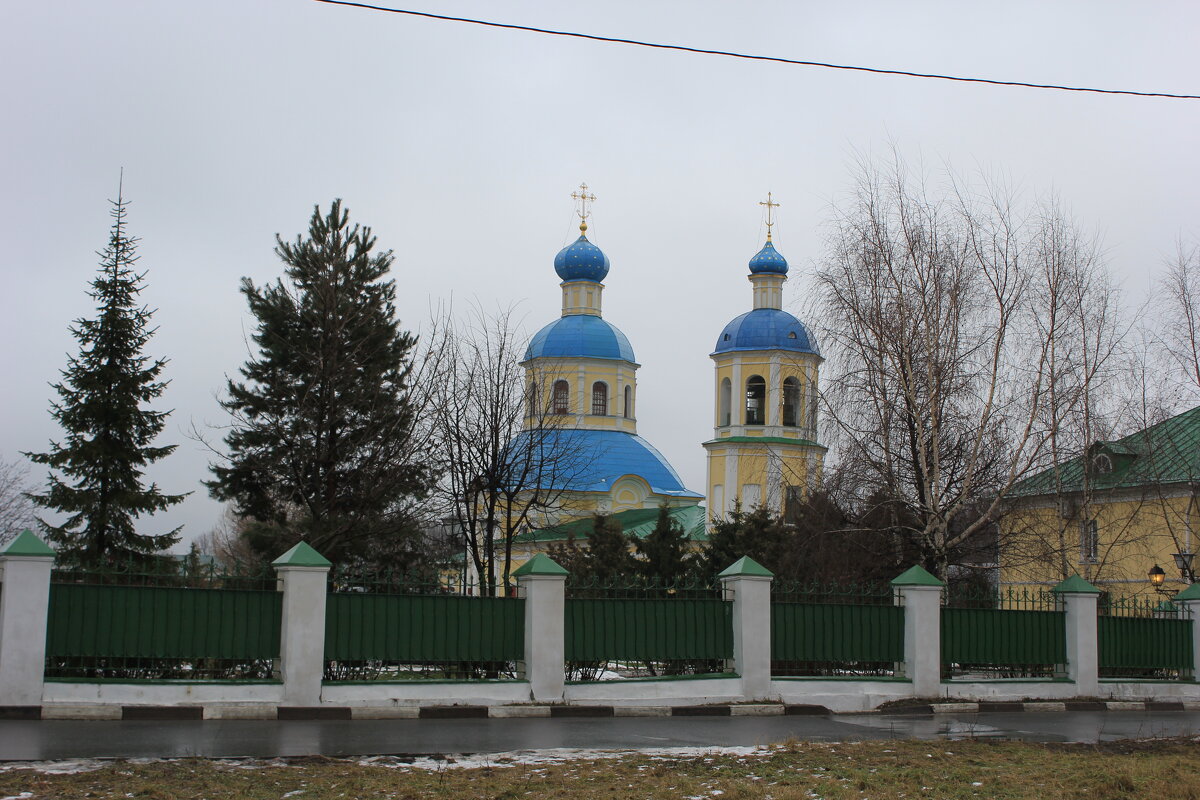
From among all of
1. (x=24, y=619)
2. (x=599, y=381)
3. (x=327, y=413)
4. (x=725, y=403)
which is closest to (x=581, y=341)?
(x=599, y=381)

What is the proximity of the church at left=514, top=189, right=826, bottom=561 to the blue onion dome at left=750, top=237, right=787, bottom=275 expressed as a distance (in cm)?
4

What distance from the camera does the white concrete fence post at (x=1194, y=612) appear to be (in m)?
19.6

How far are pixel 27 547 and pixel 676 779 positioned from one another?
7.77m

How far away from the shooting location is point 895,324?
68.8 ft

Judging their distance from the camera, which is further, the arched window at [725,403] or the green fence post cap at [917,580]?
the arched window at [725,403]

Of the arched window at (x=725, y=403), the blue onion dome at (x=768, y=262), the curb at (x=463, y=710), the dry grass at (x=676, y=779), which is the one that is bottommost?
the curb at (x=463, y=710)

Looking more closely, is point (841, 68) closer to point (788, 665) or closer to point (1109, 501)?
point (788, 665)

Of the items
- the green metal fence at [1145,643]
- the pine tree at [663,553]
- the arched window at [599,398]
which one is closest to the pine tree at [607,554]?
the pine tree at [663,553]

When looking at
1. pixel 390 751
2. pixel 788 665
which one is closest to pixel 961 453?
pixel 788 665

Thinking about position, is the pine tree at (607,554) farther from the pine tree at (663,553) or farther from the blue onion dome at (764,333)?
the blue onion dome at (764,333)

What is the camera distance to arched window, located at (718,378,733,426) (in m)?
46.1

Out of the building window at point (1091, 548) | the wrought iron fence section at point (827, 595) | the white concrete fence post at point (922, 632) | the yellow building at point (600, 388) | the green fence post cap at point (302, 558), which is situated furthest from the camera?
the yellow building at point (600, 388)

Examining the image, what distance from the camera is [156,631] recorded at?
44.5 feet

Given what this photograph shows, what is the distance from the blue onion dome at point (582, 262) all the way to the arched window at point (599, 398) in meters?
4.67
